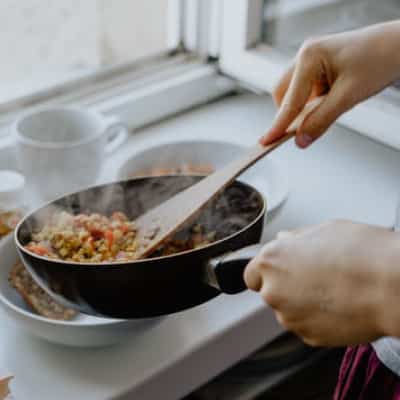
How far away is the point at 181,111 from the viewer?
1132 millimetres

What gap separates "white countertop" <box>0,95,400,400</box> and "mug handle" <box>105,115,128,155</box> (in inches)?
1.9

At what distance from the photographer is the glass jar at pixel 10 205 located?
82cm

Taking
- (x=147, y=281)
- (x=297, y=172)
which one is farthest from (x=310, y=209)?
(x=147, y=281)

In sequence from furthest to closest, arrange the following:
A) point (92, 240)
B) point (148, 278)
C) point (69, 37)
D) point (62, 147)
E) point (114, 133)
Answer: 1. point (69, 37)
2. point (114, 133)
3. point (62, 147)
4. point (92, 240)
5. point (148, 278)

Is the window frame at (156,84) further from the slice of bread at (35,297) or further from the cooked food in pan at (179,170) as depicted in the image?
the slice of bread at (35,297)

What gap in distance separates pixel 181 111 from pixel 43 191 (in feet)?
1.01

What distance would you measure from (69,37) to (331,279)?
69 cm

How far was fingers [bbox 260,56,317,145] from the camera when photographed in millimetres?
723

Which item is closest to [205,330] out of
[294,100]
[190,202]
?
[190,202]

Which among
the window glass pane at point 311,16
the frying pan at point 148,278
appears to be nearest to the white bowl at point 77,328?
the frying pan at point 148,278

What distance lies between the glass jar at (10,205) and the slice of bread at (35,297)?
69 millimetres

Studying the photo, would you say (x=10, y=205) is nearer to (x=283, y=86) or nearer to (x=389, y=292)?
(x=283, y=86)

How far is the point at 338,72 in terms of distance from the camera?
0.73 meters

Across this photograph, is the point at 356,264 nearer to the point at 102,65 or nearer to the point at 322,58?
the point at 322,58
